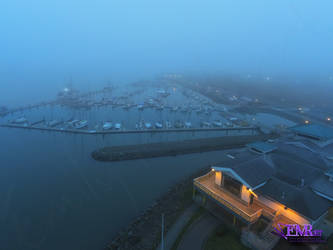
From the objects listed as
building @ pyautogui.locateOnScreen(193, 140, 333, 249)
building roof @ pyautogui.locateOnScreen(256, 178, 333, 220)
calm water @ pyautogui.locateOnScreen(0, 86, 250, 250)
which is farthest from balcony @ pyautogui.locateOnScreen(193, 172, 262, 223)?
calm water @ pyautogui.locateOnScreen(0, 86, 250, 250)

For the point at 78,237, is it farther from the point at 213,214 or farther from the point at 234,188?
the point at 234,188

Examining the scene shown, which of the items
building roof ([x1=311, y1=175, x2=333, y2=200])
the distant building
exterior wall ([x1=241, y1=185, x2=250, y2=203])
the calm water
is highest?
the distant building

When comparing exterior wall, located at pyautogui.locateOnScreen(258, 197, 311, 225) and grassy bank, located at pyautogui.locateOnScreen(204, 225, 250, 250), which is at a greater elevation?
exterior wall, located at pyautogui.locateOnScreen(258, 197, 311, 225)

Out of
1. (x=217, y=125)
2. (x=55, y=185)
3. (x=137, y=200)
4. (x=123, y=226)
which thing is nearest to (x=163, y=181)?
(x=137, y=200)

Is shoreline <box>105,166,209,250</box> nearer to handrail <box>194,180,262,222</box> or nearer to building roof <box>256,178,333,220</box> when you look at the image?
handrail <box>194,180,262,222</box>

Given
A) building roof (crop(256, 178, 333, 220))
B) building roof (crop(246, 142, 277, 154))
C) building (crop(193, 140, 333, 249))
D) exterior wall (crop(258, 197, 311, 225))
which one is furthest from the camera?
building roof (crop(246, 142, 277, 154))

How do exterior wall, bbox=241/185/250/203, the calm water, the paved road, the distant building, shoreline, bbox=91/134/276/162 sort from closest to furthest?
the paved road, exterior wall, bbox=241/185/250/203, the calm water, the distant building, shoreline, bbox=91/134/276/162

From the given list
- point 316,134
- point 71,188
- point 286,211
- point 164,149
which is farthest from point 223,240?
point 164,149
